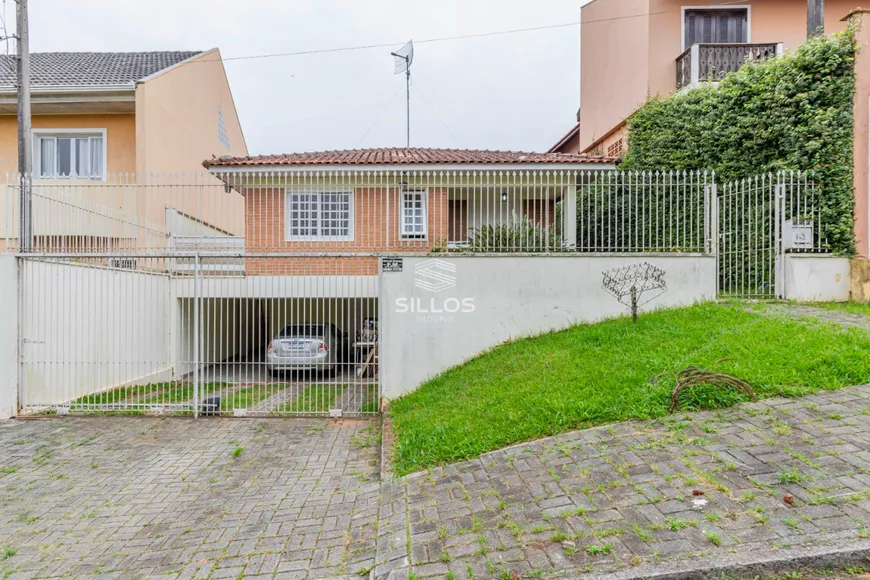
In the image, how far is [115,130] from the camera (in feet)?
42.3

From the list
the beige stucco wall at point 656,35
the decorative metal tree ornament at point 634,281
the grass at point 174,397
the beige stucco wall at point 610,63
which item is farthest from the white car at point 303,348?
the beige stucco wall at point 610,63

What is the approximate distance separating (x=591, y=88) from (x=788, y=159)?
10.9 meters

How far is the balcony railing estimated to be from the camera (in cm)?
1273

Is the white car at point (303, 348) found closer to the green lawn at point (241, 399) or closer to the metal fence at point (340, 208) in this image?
the green lawn at point (241, 399)

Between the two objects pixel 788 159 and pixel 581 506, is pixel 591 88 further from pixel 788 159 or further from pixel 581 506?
pixel 581 506

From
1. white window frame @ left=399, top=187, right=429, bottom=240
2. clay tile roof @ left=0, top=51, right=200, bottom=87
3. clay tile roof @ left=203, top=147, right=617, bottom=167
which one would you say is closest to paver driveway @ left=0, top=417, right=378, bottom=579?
white window frame @ left=399, top=187, right=429, bottom=240

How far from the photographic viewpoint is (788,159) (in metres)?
8.34

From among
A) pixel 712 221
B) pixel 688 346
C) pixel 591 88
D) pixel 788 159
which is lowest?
pixel 688 346

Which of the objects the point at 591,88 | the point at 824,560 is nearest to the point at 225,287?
the point at 824,560

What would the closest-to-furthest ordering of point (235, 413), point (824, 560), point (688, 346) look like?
point (824, 560) < point (688, 346) < point (235, 413)

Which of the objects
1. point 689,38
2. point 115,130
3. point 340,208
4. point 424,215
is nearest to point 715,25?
point 689,38
